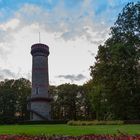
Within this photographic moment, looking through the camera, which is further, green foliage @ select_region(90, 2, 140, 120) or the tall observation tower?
the tall observation tower

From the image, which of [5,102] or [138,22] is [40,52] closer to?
[138,22]

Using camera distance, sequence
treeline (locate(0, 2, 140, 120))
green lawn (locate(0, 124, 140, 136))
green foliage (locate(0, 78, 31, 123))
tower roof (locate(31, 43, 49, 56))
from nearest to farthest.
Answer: green lawn (locate(0, 124, 140, 136))
treeline (locate(0, 2, 140, 120))
tower roof (locate(31, 43, 49, 56))
green foliage (locate(0, 78, 31, 123))

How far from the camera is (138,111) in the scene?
1578 inches

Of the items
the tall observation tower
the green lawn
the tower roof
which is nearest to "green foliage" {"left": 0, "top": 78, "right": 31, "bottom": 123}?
the tall observation tower

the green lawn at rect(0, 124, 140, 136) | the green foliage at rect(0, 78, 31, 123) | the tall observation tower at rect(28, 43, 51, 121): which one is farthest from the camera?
the green foliage at rect(0, 78, 31, 123)

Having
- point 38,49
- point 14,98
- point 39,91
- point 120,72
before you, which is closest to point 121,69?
point 120,72

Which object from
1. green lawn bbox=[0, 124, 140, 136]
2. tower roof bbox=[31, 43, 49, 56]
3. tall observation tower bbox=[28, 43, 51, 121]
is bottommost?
green lawn bbox=[0, 124, 140, 136]

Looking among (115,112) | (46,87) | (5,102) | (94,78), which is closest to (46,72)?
(46,87)

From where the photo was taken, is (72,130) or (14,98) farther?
(14,98)

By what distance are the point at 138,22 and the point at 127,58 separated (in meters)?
5.74

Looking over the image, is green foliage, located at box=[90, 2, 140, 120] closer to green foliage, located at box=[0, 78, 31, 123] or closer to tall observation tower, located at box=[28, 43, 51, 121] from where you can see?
tall observation tower, located at box=[28, 43, 51, 121]

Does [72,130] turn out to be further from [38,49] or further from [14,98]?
[14,98]

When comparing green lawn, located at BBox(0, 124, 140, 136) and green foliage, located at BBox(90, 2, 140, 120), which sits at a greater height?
green foliage, located at BBox(90, 2, 140, 120)

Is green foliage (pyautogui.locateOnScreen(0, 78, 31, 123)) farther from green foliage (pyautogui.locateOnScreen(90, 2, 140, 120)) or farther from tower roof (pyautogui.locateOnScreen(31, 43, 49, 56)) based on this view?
green foliage (pyautogui.locateOnScreen(90, 2, 140, 120))
